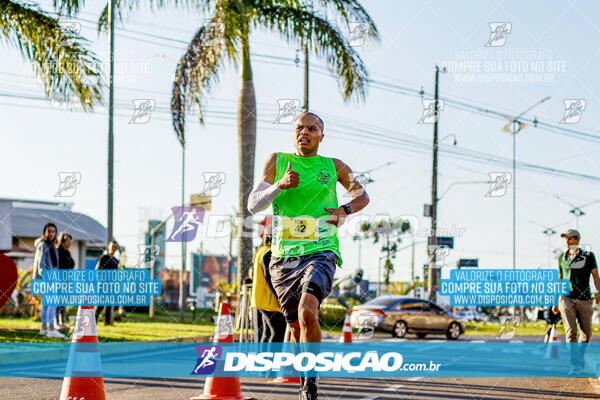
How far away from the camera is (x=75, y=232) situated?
32.2m

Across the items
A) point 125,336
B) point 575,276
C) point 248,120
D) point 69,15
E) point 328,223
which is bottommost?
point 125,336

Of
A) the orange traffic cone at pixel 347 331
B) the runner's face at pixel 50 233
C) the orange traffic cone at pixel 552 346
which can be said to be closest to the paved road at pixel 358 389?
the orange traffic cone at pixel 347 331

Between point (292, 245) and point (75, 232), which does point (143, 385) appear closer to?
point (292, 245)

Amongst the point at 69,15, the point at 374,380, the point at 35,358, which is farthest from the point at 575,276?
the point at 69,15

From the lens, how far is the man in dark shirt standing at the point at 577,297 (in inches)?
364

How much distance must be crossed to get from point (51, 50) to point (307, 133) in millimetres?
10608

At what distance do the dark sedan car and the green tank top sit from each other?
16.0 meters

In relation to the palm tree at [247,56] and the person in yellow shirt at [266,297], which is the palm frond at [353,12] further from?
the person in yellow shirt at [266,297]

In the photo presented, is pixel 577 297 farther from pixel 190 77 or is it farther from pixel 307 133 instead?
pixel 190 77

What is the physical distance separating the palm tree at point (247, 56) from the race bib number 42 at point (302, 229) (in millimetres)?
10733

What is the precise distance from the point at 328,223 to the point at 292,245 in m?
0.28

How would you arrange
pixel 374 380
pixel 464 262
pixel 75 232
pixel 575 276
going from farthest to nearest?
pixel 75 232 < pixel 464 262 < pixel 575 276 < pixel 374 380

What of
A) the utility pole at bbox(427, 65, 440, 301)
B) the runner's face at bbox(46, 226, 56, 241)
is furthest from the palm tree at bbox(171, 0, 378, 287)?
the utility pole at bbox(427, 65, 440, 301)

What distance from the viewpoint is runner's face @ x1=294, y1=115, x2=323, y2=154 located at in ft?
17.0
